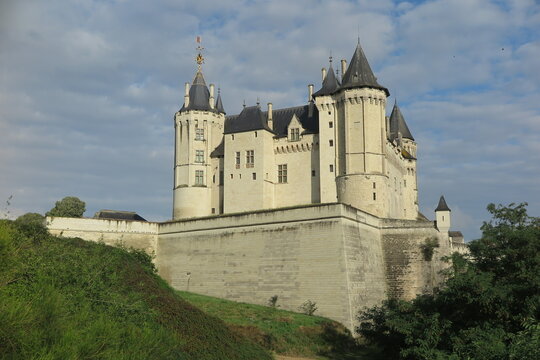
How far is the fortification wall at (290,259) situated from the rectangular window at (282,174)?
10454mm

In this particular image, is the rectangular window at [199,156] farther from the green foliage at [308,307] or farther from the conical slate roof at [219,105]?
the green foliage at [308,307]

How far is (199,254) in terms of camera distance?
35156 mm

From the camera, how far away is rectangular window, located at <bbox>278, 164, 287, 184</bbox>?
145 ft

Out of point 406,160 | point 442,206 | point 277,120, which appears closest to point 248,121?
point 277,120

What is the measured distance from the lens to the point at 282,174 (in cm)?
4438

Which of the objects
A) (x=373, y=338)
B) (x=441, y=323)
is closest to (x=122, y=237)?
(x=373, y=338)

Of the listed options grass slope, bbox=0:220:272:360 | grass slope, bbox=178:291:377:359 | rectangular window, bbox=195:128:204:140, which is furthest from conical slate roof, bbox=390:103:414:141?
grass slope, bbox=0:220:272:360

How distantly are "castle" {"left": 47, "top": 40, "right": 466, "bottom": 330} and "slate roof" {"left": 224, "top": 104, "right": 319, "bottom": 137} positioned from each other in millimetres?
113

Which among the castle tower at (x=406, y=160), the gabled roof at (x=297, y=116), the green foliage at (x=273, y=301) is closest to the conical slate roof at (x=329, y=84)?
the gabled roof at (x=297, y=116)

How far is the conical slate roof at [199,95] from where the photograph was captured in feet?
154

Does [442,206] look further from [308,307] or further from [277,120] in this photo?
[277,120]

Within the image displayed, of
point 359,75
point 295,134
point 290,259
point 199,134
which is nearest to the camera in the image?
point 290,259

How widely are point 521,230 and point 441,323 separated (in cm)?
495

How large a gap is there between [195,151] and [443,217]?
21.1 metres
